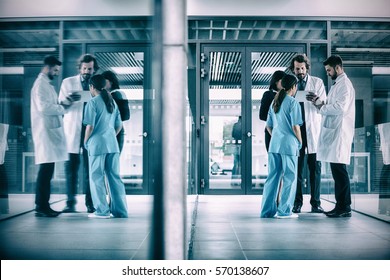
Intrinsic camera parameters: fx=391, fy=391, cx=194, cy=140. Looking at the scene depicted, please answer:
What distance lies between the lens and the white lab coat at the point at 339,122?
4.17 meters

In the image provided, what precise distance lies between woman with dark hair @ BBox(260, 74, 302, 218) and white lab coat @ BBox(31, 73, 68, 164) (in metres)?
2.16

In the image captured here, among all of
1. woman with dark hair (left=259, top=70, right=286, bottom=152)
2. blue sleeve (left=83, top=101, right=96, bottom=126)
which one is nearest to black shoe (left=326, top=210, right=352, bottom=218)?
woman with dark hair (left=259, top=70, right=286, bottom=152)

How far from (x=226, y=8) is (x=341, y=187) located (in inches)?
125

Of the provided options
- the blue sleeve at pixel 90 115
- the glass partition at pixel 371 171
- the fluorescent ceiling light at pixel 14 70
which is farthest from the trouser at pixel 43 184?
the glass partition at pixel 371 171

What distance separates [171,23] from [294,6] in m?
4.91

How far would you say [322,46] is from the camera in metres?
5.99

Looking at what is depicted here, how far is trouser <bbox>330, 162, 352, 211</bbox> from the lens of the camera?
4.13m

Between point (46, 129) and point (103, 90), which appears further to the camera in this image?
point (46, 129)

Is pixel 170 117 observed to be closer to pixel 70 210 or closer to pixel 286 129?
pixel 286 129

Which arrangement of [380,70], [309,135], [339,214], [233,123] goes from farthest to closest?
[380,70]
[233,123]
[309,135]
[339,214]

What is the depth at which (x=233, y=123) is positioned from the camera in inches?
235

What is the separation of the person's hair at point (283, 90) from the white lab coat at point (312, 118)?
72 cm

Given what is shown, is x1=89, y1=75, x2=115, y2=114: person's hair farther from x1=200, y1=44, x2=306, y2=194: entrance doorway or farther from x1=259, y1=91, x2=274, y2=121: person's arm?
x1=200, y1=44, x2=306, y2=194: entrance doorway

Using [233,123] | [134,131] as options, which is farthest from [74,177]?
[233,123]
